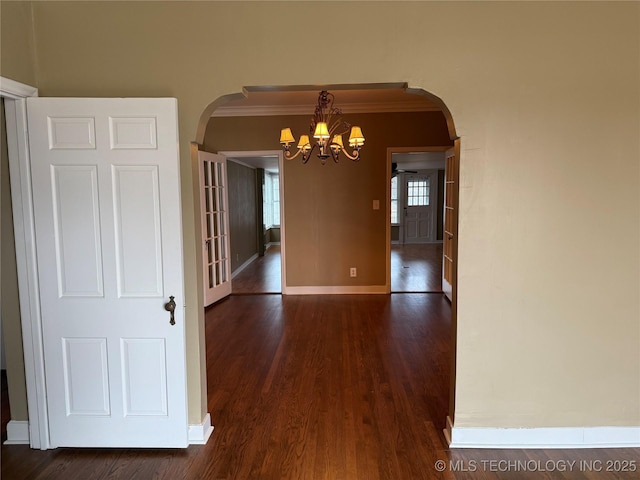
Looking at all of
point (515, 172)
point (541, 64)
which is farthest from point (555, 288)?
point (541, 64)

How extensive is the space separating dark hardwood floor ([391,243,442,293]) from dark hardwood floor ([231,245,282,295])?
1.99m

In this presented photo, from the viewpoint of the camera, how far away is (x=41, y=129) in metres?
2.16

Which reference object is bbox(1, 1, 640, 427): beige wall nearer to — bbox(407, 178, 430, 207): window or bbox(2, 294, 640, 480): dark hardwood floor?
bbox(2, 294, 640, 480): dark hardwood floor

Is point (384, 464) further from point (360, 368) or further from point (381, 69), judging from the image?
point (381, 69)

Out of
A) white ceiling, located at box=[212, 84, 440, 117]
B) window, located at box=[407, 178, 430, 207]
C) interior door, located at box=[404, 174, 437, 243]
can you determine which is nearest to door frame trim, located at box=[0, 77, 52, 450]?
white ceiling, located at box=[212, 84, 440, 117]

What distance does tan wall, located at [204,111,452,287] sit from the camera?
5.71 meters

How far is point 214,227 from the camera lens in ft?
18.7

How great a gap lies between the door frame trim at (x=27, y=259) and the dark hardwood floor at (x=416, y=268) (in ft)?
15.6

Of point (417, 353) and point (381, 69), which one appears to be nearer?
point (381, 69)

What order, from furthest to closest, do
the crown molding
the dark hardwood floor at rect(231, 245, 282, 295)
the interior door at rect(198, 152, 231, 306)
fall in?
the dark hardwood floor at rect(231, 245, 282, 295) → the crown molding → the interior door at rect(198, 152, 231, 306)

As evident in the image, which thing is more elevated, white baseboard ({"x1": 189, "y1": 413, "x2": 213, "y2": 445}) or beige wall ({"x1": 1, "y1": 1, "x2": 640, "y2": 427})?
beige wall ({"x1": 1, "y1": 1, "x2": 640, "y2": 427})

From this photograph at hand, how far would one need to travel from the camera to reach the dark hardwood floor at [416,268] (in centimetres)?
647

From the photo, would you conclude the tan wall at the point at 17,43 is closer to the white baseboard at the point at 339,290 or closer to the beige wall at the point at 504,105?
the beige wall at the point at 504,105

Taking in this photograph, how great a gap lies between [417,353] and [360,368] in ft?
2.12
